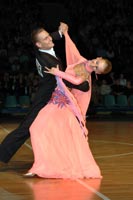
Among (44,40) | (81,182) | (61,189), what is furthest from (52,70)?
(61,189)

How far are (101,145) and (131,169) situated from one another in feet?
7.77

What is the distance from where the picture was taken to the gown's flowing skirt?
18.1 ft

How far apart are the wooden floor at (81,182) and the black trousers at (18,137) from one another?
0.22 m

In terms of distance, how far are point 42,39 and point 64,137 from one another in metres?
1.03

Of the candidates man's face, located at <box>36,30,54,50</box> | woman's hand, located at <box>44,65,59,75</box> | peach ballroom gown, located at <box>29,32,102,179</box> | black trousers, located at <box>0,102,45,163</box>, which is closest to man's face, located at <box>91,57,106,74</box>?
peach ballroom gown, located at <box>29,32,102,179</box>

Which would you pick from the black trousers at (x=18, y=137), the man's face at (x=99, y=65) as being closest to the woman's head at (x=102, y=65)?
the man's face at (x=99, y=65)

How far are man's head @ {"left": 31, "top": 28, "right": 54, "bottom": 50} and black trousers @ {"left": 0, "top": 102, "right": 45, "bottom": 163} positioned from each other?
0.63 metres

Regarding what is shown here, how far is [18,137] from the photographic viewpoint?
586 centimetres

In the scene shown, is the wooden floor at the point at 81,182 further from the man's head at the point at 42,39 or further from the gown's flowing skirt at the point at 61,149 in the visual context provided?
the man's head at the point at 42,39

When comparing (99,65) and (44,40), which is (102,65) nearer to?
(99,65)

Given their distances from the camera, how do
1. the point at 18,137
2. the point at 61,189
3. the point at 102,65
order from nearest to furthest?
the point at 61,189 < the point at 102,65 < the point at 18,137

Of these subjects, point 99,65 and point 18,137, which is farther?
point 18,137

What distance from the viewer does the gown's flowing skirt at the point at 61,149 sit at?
5504 millimetres

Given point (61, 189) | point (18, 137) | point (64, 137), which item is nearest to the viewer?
point (61, 189)
